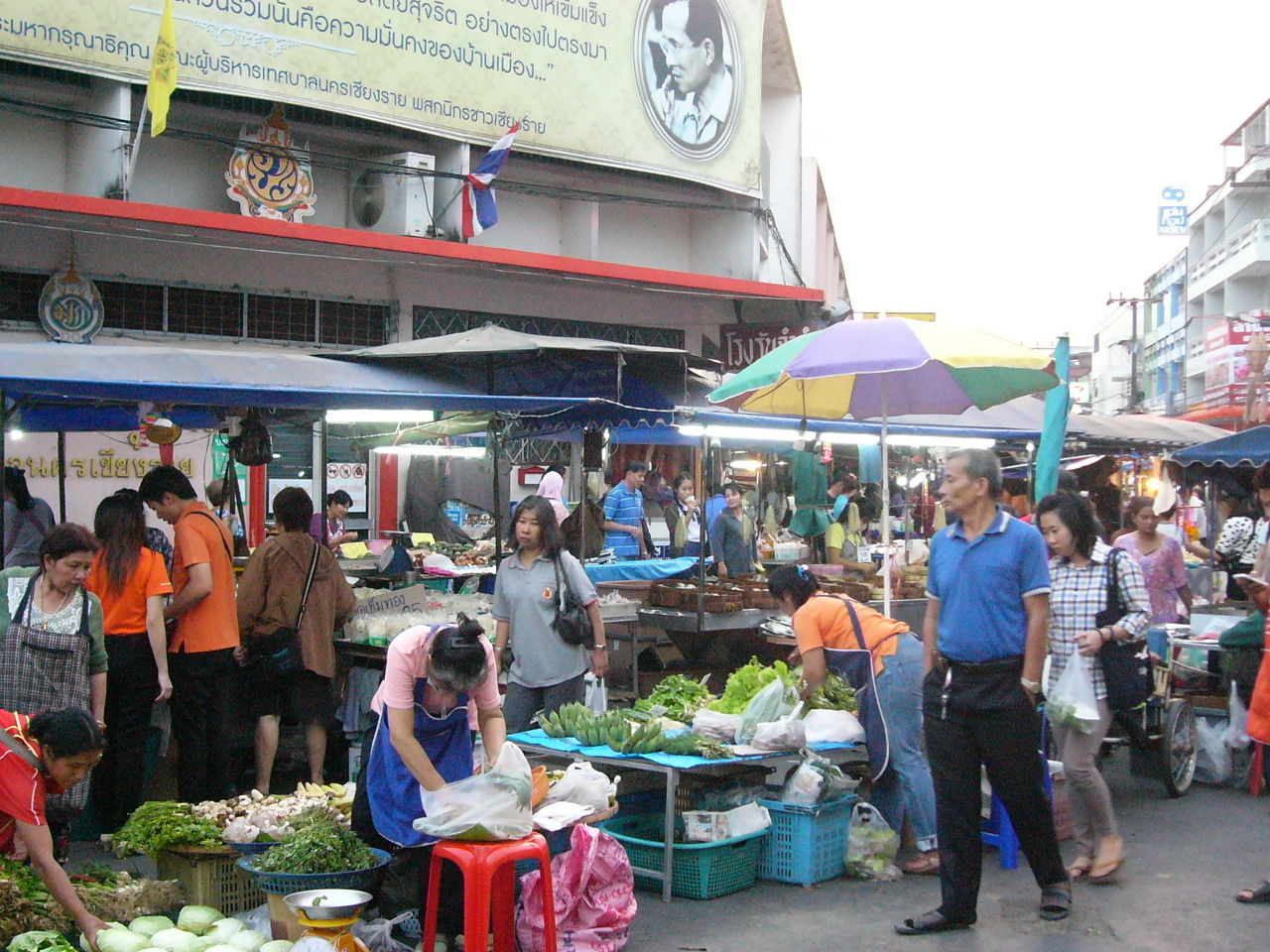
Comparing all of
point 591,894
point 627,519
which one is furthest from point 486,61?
point 591,894


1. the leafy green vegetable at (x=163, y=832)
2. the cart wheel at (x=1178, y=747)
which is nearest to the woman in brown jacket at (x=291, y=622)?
the leafy green vegetable at (x=163, y=832)

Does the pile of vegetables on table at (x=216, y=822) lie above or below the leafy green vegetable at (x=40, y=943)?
above

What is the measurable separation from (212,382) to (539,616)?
2.45 metres

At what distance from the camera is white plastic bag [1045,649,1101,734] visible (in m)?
5.61

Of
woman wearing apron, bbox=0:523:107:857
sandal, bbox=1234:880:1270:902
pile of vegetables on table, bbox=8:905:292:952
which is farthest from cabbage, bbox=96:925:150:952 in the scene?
sandal, bbox=1234:880:1270:902

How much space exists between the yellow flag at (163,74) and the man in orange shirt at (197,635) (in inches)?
262

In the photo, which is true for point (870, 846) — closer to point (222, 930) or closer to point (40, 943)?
point (222, 930)

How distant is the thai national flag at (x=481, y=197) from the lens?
15180 millimetres

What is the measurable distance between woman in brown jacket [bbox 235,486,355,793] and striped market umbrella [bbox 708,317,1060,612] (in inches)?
107

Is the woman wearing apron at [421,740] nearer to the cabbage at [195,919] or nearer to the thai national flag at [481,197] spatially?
the cabbage at [195,919]

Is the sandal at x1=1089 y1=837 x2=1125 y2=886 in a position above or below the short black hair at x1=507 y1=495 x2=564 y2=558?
below

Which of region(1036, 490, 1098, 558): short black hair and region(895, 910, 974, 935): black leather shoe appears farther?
region(1036, 490, 1098, 558): short black hair

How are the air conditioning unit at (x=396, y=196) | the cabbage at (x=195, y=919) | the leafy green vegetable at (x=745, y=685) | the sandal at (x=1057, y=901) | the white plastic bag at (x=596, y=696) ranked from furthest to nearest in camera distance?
the air conditioning unit at (x=396, y=196), the white plastic bag at (x=596, y=696), the leafy green vegetable at (x=745, y=685), the sandal at (x=1057, y=901), the cabbage at (x=195, y=919)

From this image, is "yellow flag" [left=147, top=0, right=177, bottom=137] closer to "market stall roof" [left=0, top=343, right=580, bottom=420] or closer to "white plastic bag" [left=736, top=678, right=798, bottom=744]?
"market stall roof" [left=0, top=343, right=580, bottom=420]
